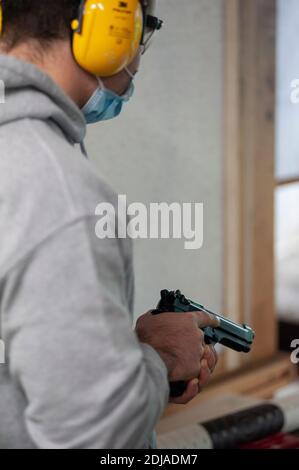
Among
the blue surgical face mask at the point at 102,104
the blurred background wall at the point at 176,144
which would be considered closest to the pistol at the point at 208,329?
the blue surgical face mask at the point at 102,104

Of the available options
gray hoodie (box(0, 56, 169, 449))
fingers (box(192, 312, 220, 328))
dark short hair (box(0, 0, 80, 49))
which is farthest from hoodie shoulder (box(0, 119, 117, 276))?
fingers (box(192, 312, 220, 328))

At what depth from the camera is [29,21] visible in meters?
0.77

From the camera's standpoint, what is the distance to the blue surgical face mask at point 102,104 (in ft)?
2.88

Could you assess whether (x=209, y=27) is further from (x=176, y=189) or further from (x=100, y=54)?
(x=100, y=54)

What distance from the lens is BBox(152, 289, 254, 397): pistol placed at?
3.00ft

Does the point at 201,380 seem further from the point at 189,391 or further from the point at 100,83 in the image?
the point at 100,83

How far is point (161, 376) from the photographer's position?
73cm

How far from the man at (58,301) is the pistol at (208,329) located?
0.17 metres

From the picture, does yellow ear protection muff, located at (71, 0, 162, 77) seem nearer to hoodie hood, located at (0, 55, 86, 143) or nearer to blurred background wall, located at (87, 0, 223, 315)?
hoodie hood, located at (0, 55, 86, 143)

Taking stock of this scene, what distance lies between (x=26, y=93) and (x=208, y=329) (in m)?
0.44

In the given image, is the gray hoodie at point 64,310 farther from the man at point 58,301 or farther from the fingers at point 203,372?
the fingers at point 203,372

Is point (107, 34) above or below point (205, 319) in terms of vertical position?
above

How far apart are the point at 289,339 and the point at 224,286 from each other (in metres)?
1.00

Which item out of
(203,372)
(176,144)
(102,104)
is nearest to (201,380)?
(203,372)
